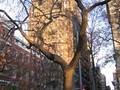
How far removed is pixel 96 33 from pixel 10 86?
482 inches

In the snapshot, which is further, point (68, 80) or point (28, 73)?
point (28, 73)

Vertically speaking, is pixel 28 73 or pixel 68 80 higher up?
pixel 28 73

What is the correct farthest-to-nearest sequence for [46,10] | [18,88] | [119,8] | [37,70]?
[37,70], [18,88], [119,8], [46,10]

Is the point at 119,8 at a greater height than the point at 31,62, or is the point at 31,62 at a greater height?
the point at 119,8

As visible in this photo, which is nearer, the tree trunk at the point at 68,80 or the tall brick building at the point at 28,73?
the tree trunk at the point at 68,80

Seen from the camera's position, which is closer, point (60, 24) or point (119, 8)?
point (60, 24)

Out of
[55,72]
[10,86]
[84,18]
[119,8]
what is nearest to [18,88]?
[10,86]

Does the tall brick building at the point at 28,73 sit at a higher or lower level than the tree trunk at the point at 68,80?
higher

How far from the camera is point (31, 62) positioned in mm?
40250

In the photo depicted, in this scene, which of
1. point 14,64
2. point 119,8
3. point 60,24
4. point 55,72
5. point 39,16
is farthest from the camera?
point 55,72

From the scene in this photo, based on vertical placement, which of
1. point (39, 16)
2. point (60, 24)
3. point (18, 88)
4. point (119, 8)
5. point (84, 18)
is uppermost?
point (119, 8)

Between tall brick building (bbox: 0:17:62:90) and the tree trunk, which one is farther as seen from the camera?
tall brick building (bbox: 0:17:62:90)

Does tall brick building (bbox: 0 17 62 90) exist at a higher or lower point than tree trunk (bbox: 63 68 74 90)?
higher

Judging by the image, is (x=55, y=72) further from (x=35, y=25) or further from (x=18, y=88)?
(x=35, y=25)
